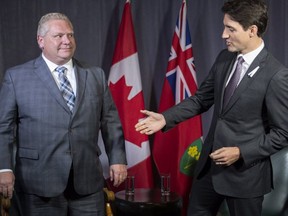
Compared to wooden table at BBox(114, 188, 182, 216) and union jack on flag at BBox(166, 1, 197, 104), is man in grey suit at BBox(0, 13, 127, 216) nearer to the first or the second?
wooden table at BBox(114, 188, 182, 216)

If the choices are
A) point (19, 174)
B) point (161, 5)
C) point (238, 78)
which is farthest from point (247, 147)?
point (161, 5)

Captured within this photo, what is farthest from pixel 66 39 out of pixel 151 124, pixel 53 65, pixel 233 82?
pixel 233 82

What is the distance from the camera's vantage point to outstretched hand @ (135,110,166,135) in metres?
2.51

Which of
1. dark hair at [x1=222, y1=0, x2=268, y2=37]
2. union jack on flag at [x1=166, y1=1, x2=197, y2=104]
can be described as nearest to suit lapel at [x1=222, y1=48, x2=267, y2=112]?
dark hair at [x1=222, y1=0, x2=268, y2=37]

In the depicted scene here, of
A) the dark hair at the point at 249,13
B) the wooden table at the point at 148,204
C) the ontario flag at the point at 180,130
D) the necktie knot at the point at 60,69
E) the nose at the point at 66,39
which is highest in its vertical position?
the dark hair at the point at 249,13

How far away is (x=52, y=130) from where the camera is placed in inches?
93.0

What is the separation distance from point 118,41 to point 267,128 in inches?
69.0

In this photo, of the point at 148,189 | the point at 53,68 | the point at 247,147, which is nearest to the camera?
the point at 247,147

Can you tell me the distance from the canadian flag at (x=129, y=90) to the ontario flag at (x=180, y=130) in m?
0.15

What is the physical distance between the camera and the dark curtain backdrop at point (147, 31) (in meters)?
3.79

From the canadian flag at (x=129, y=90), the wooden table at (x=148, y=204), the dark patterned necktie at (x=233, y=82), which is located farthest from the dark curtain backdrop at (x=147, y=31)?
the dark patterned necktie at (x=233, y=82)

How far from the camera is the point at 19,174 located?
2.40 metres

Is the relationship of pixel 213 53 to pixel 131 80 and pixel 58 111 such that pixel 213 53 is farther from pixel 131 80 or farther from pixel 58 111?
pixel 58 111

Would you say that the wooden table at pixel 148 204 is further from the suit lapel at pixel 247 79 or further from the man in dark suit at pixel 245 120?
the suit lapel at pixel 247 79
